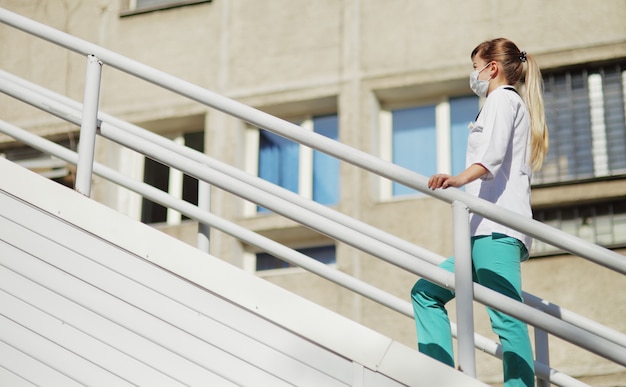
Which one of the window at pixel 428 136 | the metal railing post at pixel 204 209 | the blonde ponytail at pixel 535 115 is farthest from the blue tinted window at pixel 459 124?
the blonde ponytail at pixel 535 115

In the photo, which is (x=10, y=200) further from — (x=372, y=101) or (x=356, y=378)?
(x=372, y=101)

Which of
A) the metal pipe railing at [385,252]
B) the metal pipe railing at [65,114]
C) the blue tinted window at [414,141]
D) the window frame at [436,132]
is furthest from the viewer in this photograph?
the blue tinted window at [414,141]

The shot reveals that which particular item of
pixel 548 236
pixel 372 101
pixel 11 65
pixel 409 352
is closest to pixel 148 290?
pixel 409 352

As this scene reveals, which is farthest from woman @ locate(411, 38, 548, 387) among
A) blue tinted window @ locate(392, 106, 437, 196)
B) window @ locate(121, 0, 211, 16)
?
window @ locate(121, 0, 211, 16)

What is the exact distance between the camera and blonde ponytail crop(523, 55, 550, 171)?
5058mm

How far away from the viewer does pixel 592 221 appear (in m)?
11.2


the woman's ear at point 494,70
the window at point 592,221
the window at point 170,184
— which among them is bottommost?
the window at point 170,184

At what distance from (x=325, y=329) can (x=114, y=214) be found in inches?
39.1

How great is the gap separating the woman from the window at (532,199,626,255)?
6.00 m

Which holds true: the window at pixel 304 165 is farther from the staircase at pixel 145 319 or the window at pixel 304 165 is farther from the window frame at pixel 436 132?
the staircase at pixel 145 319

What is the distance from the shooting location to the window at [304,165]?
1249cm

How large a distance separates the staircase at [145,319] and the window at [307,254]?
7252 mm

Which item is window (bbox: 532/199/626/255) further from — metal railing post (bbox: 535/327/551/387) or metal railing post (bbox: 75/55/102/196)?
metal railing post (bbox: 75/55/102/196)

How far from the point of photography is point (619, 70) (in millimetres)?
11594
